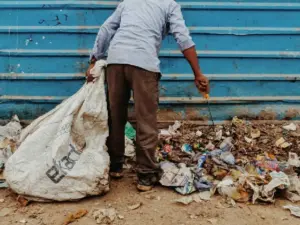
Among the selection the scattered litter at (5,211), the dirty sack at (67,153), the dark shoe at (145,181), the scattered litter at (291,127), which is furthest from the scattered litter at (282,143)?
the scattered litter at (5,211)

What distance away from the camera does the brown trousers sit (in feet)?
12.0

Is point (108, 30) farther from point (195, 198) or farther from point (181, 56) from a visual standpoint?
point (195, 198)

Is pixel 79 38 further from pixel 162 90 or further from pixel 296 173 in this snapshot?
pixel 296 173

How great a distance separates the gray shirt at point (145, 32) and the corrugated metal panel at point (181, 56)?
34.1 inches

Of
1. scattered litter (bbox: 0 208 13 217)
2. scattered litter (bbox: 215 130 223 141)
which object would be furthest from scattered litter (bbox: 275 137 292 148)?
scattered litter (bbox: 0 208 13 217)

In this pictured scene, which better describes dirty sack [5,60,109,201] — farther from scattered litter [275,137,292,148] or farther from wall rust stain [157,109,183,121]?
scattered litter [275,137,292,148]

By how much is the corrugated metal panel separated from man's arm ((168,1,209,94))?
92cm

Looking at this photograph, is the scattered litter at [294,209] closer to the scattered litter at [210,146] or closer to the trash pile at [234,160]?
the trash pile at [234,160]

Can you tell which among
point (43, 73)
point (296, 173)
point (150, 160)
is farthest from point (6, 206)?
point (296, 173)

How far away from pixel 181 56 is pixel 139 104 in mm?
1164

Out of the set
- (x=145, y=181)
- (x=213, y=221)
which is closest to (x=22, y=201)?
(x=145, y=181)

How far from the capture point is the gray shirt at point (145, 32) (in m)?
3.63

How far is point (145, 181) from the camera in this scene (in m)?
3.84

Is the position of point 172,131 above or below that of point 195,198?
above
